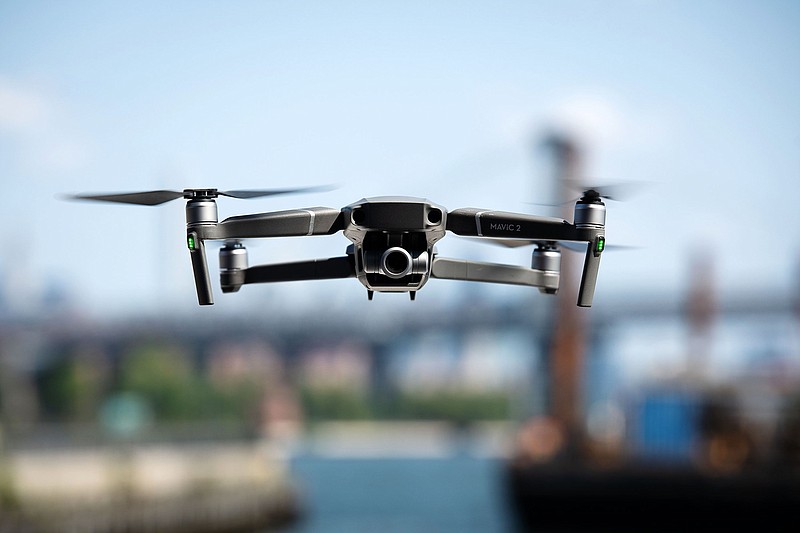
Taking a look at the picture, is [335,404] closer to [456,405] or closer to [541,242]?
[456,405]

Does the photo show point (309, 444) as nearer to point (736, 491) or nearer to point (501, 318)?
point (501, 318)

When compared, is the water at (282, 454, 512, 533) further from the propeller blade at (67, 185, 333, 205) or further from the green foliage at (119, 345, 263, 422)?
the propeller blade at (67, 185, 333, 205)

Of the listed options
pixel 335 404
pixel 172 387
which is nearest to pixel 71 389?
pixel 172 387

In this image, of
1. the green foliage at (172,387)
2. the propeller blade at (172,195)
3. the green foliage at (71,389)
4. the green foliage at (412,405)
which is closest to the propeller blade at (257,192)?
the propeller blade at (172,195)

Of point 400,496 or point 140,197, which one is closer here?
point 140,197

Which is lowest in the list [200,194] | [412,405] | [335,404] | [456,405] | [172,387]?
[456,405]

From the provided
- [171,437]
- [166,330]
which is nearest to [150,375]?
[166,330]

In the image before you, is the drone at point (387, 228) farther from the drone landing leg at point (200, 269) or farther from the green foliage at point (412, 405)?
the green foliage at point (412, 405)

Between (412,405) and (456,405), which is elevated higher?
(412,405)
